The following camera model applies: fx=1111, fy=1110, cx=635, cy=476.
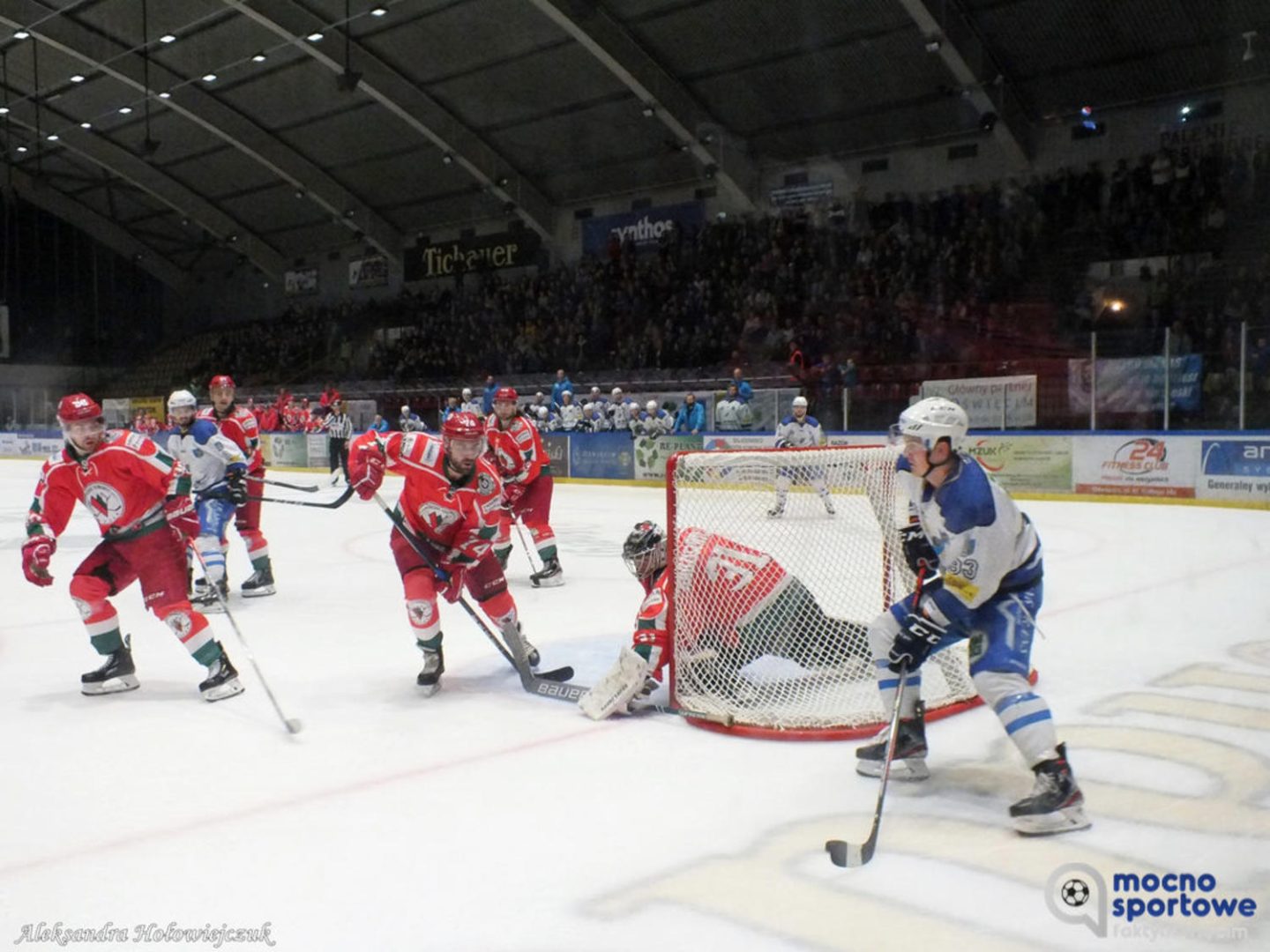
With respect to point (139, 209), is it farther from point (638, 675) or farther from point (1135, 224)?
point (638, 675)

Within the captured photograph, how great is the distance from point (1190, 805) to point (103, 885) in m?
2.60

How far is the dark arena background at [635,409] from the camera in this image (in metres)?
2.54

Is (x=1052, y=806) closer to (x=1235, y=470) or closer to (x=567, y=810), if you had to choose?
(x=567, y=810)

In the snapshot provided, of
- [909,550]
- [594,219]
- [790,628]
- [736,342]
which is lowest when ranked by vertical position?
[790,628]

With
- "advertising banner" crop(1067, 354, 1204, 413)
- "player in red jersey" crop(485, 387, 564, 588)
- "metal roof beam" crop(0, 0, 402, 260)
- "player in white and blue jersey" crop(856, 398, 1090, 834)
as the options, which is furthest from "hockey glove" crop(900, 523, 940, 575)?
"metal roof beam" crop(0, 0, 402, 260)

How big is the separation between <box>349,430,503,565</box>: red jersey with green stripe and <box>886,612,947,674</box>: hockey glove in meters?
1.84

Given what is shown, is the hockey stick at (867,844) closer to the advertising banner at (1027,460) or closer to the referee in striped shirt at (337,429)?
the advertising banner at (1027,460)

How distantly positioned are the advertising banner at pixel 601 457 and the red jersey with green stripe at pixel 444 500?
10.3 m

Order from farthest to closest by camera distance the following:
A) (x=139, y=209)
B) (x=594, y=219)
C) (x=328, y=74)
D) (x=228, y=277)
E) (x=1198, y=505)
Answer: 1. (x=228, y=277)
2. (x=139, y=209)
3. (x=594, y=219)
4. (x=328, y=74)
5. (x=1198, y=505)

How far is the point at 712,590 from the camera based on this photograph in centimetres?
383

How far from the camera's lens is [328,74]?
2028cm

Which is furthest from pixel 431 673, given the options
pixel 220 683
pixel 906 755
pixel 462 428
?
pixel 906 755

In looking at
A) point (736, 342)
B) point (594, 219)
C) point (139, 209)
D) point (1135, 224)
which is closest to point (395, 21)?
point (594, 219)

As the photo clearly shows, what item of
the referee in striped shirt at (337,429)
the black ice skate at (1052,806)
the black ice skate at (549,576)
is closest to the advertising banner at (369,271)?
the referee in striped shirt at (337,429)
